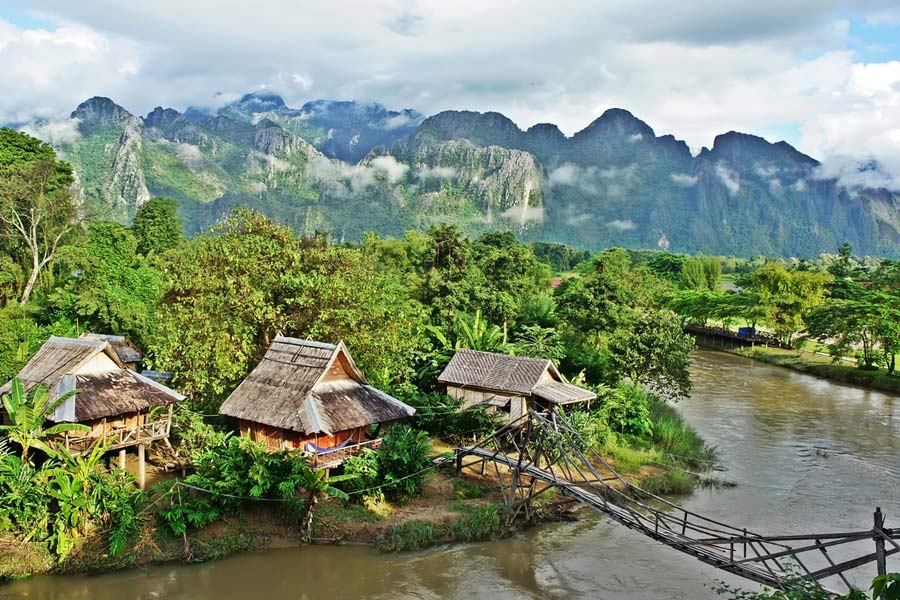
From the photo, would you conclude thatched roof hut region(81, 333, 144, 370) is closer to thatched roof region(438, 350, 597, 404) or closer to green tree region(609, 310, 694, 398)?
thatched roof region(438, 350, 597, 404)

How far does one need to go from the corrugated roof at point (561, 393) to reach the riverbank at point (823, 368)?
65.3 ft

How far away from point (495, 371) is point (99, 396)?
11009mm

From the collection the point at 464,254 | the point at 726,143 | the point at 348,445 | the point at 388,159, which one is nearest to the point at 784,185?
the point at 726,143

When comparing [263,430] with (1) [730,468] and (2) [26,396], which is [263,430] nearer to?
(2) [26,396]

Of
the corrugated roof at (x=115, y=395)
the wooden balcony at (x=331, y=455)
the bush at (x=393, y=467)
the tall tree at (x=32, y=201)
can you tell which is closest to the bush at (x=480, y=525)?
the bush at (x=393, y=467)

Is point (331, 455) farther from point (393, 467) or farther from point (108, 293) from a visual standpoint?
point (108, 293)

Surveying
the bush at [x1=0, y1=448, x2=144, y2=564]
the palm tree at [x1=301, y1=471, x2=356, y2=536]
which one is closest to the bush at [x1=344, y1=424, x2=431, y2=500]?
the palm tree at [x1=301, y1=471, x2=356, y2=536]

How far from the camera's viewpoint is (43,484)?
12750 mm

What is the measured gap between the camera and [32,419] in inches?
536

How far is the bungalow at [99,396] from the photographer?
14.9 m

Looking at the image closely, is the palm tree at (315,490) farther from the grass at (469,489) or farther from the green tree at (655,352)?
the green tree at (655,352)

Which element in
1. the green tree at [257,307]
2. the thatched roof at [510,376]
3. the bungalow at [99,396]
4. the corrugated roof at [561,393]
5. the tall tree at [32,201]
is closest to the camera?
the bungalow at [99,396]

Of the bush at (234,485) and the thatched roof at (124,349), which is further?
the thatched roof at (124,349)

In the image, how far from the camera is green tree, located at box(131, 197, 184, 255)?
4825cm
